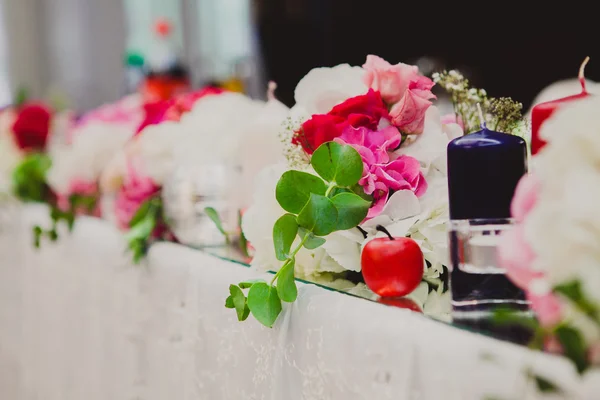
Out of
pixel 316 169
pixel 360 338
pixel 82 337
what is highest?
pixel 316 169

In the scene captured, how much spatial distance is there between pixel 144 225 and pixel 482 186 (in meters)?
0.91

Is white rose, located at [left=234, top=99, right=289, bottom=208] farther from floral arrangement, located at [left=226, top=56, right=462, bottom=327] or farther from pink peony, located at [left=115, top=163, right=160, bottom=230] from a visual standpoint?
pink peony, located at [left=115, top=163, right=160, bottom=230]

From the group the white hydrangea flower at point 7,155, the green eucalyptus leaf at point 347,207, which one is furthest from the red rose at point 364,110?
the white hydrangea flower at point 7,155

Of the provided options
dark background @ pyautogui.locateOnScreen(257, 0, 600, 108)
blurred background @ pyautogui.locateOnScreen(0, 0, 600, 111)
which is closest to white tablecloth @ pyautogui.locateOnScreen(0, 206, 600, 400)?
dark background @ pyautogui.locateOnScreen(257, 0, 600, 108)

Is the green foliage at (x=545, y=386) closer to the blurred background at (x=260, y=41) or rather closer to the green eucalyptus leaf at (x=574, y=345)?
the green eucalyptus leaf at (x=574, y=345)

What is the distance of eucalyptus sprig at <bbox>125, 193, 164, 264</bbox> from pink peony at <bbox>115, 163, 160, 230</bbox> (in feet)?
0.06

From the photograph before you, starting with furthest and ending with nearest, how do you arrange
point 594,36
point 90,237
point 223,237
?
point 594,36, point 90,237, point 223,237

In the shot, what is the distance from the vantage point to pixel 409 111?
0.99m

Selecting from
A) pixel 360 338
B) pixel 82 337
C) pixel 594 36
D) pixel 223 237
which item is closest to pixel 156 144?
pixel 223 237

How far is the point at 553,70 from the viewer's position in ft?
12.6

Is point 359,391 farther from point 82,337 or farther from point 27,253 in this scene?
point 27,253

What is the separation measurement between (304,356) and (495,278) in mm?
252

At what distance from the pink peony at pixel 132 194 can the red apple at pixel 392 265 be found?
83cm

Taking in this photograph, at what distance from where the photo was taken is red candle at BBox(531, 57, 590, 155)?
81cm
